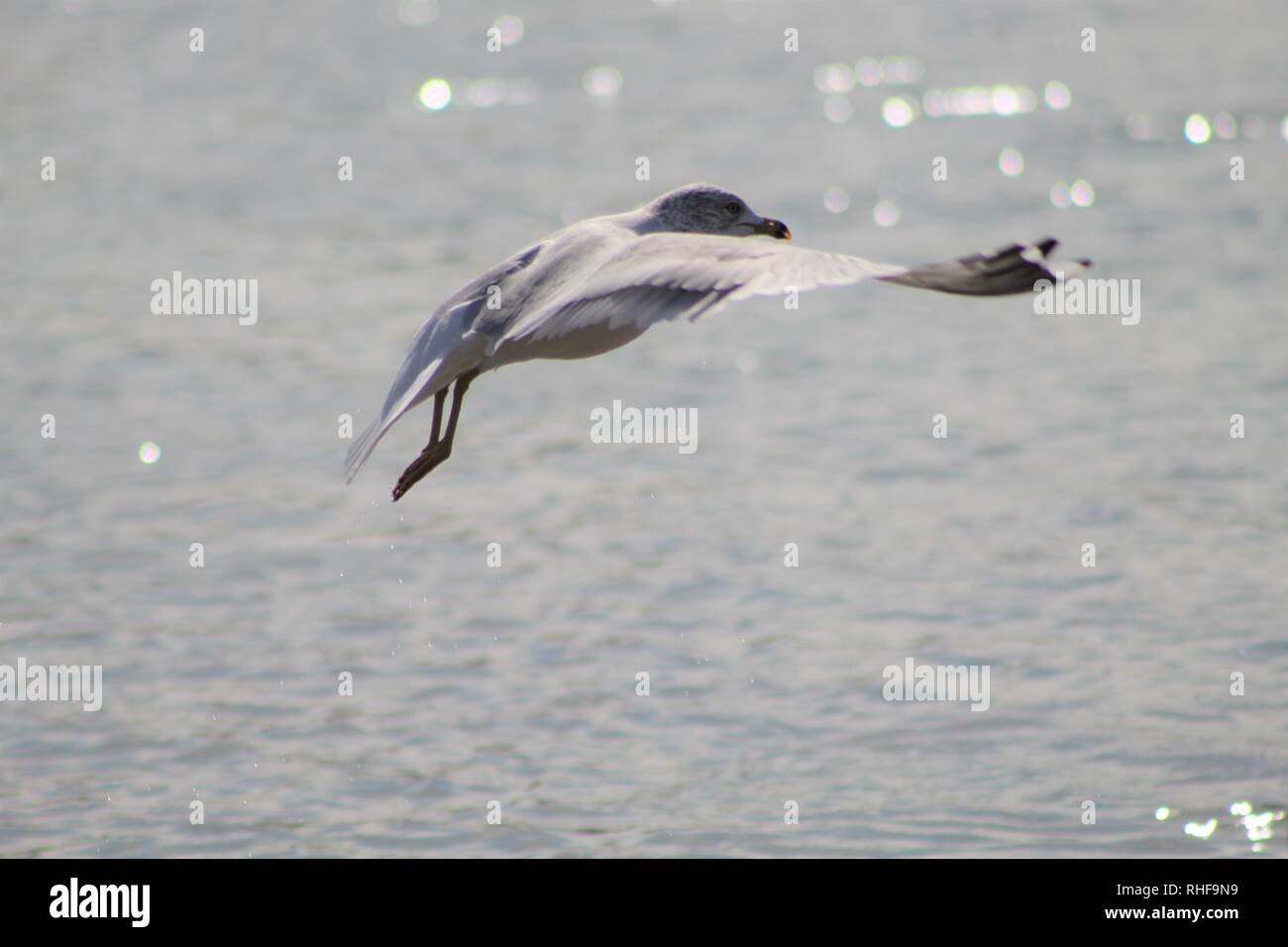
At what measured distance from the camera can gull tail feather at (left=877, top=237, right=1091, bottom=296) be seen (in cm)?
643

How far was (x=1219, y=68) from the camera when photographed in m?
25.4

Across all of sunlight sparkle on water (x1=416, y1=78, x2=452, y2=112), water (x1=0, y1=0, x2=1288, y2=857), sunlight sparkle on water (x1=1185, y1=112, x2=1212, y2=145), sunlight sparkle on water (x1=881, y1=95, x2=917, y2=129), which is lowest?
water (x1=0, y1=0, x2=1288, y2=857)

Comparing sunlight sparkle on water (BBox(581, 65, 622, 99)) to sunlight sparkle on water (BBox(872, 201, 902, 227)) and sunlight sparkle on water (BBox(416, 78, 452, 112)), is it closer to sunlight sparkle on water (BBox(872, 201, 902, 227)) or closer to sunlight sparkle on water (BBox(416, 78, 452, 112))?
sunlight sparkle on water (BBox(416, 78, 452, 112))

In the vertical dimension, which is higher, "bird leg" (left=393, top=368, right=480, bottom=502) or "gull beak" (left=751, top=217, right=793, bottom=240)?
"gull beak" (left=751, top=217, right=793, bottom=240)

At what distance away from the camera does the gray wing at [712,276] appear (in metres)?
6.52

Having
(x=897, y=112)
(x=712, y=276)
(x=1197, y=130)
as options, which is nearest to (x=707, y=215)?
(x=712, y=276)

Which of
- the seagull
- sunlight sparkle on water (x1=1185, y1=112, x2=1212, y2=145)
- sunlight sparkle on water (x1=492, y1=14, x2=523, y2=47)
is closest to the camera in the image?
the seagull

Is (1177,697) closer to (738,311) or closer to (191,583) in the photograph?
(191,583)

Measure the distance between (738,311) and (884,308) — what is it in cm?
128

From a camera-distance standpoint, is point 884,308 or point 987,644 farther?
point 884,308

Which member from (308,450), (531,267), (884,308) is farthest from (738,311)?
(531,267)

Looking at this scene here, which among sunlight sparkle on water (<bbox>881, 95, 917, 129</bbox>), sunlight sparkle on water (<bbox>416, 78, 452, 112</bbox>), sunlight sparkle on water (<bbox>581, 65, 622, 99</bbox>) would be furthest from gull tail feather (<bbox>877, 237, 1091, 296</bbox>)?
sunlight sparkle on water (<bbox>416, 78, 452, 112</bbox>)

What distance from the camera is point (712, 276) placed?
6.85m

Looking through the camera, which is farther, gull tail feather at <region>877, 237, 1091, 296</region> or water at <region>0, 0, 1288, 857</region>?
water at <region>0, 0, 1288, 857</region>
